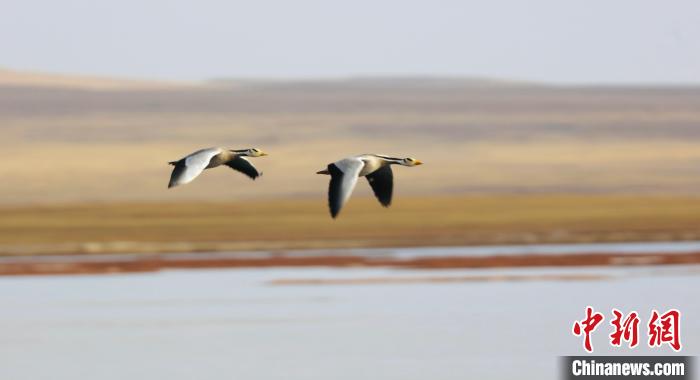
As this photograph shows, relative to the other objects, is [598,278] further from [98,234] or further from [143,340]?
[98,234]

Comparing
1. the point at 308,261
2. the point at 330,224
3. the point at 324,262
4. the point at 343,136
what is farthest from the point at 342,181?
the point at 343,136

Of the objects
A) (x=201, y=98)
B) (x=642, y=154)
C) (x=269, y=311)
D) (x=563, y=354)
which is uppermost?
(x=201, y=98)

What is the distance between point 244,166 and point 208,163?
39cm

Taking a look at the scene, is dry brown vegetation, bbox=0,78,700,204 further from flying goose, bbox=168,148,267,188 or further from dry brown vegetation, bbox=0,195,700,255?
flying goose, bbox=168,148,267,188

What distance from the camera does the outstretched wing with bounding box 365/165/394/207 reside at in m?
13.6

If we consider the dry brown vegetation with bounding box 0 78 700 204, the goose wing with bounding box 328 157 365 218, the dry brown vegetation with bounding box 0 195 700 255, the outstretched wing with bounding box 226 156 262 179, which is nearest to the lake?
the dry brown vegetation with bounding box 0 195 700 255

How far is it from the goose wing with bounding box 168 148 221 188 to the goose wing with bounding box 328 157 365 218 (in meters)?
0.95

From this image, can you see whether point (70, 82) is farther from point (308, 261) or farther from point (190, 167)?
point (190, 167)

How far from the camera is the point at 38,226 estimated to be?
5109 centimetres

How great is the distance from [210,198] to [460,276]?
1186 inches

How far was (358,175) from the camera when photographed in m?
12.9

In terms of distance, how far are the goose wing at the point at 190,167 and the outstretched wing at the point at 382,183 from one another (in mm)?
1250

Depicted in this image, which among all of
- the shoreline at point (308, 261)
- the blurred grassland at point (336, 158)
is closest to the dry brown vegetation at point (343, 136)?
the blurred grassland at point (336, 158)

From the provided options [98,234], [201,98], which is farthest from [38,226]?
[201,98]
